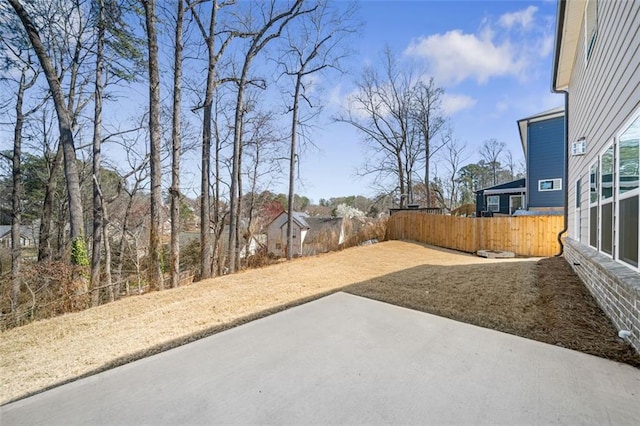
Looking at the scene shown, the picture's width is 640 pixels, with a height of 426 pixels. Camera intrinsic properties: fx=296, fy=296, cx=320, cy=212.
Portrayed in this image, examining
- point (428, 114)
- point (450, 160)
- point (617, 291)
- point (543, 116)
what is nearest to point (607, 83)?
point (617, 291)

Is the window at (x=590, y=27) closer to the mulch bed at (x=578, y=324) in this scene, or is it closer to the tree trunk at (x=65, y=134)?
the mulch bed at (x=578, y=324)

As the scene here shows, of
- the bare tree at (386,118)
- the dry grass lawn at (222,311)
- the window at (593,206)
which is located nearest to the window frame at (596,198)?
the window at (593,206)

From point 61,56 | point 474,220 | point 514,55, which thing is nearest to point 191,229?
point 61,56

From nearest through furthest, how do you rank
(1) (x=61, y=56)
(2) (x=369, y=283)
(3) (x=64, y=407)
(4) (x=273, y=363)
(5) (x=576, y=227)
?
1. (3) (x=64, y=407)
2. (4) (x=273, y=363)
3. (2) (x=369, y=283)
4. (5) (x=576, y=227)
5. (1) (x=61, y=56)

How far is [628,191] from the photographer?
2.61 meters

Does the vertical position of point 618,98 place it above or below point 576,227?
above

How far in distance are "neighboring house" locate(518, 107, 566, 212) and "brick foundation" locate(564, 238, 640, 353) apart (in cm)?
1112

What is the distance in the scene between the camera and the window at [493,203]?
17516 millimetres

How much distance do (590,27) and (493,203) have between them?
14739 mm

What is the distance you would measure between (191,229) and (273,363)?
21985 mm

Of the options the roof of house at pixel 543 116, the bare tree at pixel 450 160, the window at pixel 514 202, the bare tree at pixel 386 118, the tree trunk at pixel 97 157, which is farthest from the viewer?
the bare tree at pixel 450 160

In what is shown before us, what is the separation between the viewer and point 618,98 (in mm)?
2885

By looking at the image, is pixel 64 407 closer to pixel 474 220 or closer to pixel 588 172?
pixel 588 172

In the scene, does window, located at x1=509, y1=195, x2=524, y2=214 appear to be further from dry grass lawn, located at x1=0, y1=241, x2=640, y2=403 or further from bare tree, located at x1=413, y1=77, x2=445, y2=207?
dry grass lawn, located at x1=0, y1=241, x2=640, y2=403
